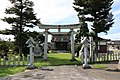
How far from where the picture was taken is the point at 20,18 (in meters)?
26.3

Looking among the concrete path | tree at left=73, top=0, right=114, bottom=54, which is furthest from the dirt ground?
tree at left=73, top=0, right=114, bottom=54

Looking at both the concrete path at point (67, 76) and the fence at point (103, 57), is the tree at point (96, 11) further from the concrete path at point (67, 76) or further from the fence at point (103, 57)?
the concrete path at point (67, 76)

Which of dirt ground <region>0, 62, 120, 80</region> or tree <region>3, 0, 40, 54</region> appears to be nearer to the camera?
dirt ground <region>0, 62, 120, 80</region>

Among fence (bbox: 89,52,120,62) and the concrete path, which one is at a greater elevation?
fence (bbox: 89,52,120,62)

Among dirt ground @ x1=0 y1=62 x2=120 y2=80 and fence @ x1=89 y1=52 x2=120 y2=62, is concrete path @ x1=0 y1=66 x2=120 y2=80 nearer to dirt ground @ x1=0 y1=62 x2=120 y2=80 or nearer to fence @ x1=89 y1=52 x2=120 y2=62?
dirt ground @ x1=0 y1=62 x2=120 y2=80

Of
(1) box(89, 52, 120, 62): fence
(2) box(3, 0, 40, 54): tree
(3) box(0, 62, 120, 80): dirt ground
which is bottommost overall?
(3) box(0, 62, 120, 80): dirt ground

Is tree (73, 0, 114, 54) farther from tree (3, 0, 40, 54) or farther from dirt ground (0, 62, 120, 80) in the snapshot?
dirt ground (0, 62, 120, 80)

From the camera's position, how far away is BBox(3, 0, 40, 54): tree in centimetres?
2600

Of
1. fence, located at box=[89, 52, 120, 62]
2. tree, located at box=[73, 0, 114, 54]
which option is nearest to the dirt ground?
fence, located at box=[89, 52, 120, 62]

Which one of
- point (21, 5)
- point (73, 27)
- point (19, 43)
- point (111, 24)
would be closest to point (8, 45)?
point (19, 43)

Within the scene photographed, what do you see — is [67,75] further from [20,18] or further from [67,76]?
[20,18]

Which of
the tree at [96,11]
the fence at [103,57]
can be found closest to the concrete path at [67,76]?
the fence at [103,57]

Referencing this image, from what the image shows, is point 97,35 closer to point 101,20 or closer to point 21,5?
point 101,20

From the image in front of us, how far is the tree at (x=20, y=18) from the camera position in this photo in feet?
85.3
